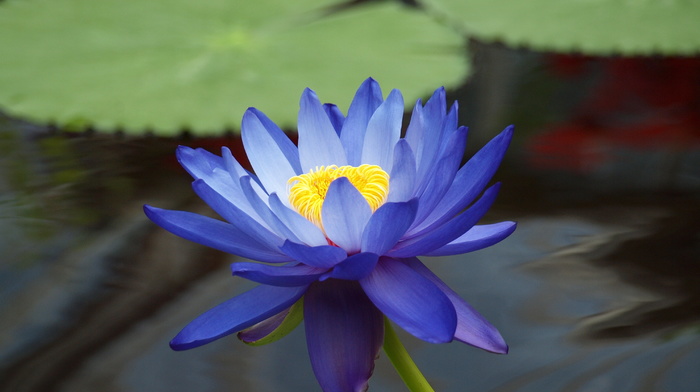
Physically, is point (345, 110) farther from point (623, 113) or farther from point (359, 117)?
point (359, 117)

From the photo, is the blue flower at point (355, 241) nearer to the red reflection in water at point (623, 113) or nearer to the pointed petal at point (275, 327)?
the pointed petal at point (275, 327)

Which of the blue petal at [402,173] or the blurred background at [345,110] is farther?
the blurred background at [345,110]

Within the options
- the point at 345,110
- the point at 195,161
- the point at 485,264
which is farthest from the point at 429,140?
the point at 345,110

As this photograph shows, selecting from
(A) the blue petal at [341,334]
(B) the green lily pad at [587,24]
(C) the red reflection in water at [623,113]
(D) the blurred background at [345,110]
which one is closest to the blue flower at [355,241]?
(A) the blue petal at [341,334]

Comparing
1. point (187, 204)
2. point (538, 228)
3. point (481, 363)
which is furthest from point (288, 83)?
point (481, 363)

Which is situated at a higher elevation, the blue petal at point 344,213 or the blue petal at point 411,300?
the blue petal at point 344,213

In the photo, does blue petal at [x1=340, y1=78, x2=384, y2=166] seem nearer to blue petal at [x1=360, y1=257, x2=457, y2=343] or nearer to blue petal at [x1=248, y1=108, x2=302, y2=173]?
blue petal at [x1=248, y1=108, x2=302, y2=173]
